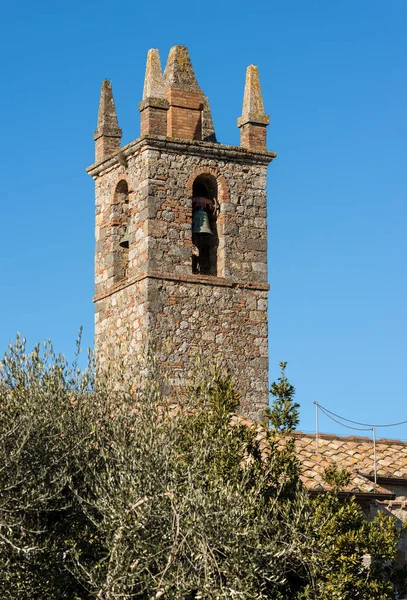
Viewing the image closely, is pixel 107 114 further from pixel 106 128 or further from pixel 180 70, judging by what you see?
pixel 180 70

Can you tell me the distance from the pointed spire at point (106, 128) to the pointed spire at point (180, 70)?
146 cm

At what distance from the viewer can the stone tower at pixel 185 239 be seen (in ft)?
77.9

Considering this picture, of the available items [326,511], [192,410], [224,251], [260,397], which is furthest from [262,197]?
[326,511]

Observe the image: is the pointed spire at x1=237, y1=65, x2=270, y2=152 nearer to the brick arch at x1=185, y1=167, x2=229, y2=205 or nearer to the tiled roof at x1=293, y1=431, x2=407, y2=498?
the brick arch at x1=185, y1=167, x2=229, y2=205

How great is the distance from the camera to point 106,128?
25.7 m

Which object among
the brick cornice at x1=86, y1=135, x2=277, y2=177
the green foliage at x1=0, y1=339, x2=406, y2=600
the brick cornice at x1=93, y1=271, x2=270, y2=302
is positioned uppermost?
the brick cornice at x1=86, y1=135, x2=277, y2=177

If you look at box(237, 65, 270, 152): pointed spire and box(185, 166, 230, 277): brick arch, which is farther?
box(237, 65, 270, 152): pointed spire

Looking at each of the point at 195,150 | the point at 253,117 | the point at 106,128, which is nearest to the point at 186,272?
the point at 195,150

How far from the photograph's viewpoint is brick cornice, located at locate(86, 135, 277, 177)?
24062 mm

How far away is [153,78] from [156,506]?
961cm

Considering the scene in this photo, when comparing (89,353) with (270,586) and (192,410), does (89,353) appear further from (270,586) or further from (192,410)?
(270,586)

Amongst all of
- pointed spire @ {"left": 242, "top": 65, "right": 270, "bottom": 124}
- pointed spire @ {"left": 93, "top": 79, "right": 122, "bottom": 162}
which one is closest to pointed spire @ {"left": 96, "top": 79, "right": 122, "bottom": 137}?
pointed spire @ {"left": 93, "top": 79, "right": 122, "bottom": 162}

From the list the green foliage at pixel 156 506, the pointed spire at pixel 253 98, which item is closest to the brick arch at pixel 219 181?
the pointed spire at pixel 253 98

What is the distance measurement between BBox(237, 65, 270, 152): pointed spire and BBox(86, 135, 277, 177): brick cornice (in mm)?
164
